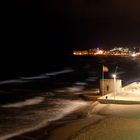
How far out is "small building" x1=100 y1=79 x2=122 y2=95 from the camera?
1004 inches

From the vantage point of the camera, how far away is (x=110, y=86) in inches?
1018

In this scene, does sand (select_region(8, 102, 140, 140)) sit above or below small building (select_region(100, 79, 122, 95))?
below

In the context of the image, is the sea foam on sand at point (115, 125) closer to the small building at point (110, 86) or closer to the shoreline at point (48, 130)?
the shoreline at point (48, 130)

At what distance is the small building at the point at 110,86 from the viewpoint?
83.6ft

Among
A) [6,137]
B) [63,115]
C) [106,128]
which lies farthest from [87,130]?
[63,115]

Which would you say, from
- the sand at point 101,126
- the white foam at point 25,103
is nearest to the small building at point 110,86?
the white foam at point 25,103

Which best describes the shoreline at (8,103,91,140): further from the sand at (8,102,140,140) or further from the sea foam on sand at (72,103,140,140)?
A: the sea foam on sand at (72,103,140,140)

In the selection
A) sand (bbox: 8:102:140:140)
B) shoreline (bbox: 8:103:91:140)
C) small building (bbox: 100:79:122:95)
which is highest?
small building (bbox: 100:79:122:95)

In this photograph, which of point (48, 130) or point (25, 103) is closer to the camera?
point (48, 130)

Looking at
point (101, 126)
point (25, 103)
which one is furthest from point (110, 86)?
point (101, 126)

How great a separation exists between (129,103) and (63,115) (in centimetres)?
338

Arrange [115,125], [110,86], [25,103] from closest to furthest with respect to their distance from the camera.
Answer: [115,125]
[110,86]
[25,103]

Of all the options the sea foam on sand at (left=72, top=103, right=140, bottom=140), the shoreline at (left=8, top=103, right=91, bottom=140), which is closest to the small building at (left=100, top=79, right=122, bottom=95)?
the sea foam on sand at (left=72, top=103, right=140, bottom=140)

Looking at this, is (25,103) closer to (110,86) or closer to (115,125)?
(110,86)
